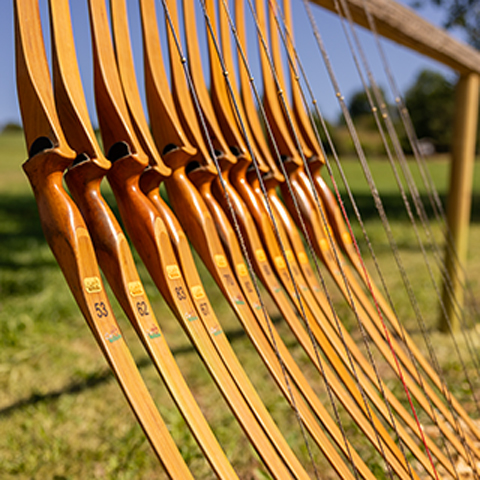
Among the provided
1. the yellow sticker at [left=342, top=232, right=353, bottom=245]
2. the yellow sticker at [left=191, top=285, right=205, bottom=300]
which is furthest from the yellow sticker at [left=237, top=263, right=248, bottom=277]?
the yellow sticker at [left=342, top=232, right=353, bottom=245]

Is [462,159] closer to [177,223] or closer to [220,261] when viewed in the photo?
[220,261]

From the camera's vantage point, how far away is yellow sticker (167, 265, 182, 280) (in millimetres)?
1020

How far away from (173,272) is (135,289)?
0.37ft

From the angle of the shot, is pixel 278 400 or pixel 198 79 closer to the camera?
pixel 198 79

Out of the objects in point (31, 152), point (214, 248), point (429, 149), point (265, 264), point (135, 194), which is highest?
point (31, 152)

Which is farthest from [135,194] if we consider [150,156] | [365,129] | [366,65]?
[365,129]

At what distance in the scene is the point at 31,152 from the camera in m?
0.87

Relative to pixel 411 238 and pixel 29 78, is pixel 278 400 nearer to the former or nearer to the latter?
pixel 29 78

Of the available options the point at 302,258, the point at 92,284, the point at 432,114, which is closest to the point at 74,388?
the point at 302,258

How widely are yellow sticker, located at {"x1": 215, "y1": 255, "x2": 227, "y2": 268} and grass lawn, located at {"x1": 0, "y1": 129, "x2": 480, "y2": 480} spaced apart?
1.16 meters

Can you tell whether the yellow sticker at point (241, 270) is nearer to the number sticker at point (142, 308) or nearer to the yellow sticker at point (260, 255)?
the yellow sticker at point (260, 255)

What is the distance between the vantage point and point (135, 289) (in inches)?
37.0

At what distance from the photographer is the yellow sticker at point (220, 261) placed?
1.16m

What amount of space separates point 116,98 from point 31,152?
0.23 meters
